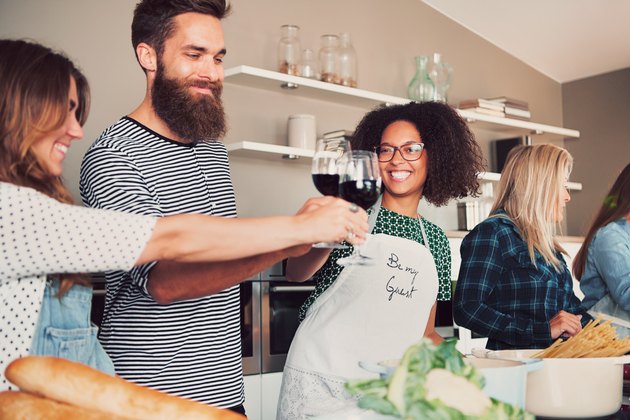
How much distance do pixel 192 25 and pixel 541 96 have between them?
4.69 m

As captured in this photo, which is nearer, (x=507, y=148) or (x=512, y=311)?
(x=512, y=311)

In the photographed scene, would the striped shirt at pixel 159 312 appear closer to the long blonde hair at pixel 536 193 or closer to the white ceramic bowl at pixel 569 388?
the white ceramic bowl at pixel 569 388

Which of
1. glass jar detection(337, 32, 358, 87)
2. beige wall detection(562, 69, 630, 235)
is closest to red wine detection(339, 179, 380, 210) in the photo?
glass jar detection(337, 32, 358, 87)

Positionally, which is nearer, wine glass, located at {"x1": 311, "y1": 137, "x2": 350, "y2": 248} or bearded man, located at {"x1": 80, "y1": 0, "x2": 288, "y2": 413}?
wine glass, located at {"x1": 311, "y1": 137, "x2": 350, "y2": 248}

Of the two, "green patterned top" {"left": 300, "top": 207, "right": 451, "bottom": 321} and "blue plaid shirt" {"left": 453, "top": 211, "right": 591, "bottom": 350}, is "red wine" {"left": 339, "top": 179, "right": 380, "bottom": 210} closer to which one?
"green patterned top" {"left": 300, "top": 207, "right": 451, "bottom": 321}

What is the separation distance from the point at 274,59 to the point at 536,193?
2.21 meters

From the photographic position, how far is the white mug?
400cm

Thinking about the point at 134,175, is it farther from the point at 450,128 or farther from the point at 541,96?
the point at 541,96

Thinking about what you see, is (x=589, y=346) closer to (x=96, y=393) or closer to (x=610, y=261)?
(x=96, y=393)

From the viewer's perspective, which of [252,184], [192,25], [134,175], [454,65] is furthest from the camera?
[454,65]

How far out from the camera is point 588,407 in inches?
47.5

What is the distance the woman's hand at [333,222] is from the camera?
1140 millimetres

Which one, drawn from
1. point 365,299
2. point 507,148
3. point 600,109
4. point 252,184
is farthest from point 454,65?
point 365,299

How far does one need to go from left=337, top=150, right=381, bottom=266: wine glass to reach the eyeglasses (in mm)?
721
